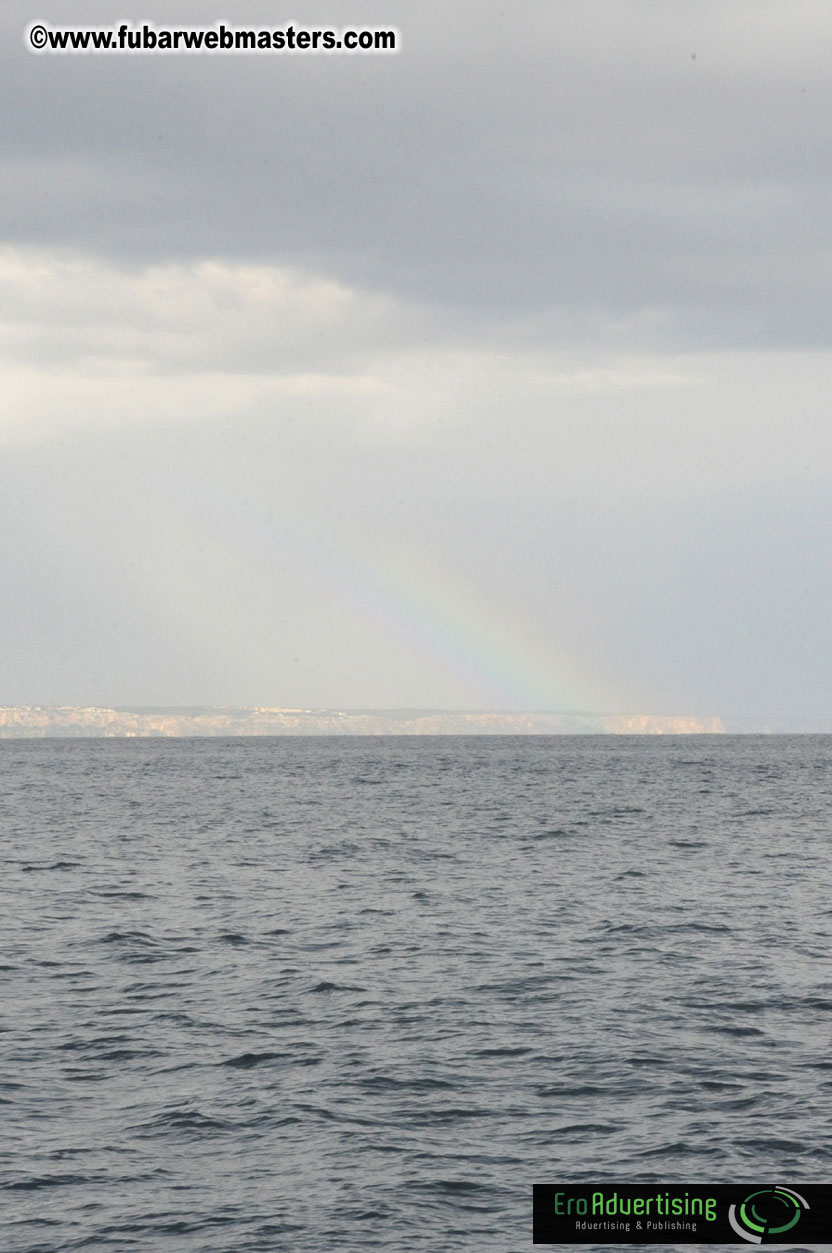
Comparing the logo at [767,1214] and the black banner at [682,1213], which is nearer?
the black banner at [682,1213]

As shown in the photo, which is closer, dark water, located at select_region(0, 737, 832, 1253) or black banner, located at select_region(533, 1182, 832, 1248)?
black banner, located at select_region(533, 1182, 832, 1248)

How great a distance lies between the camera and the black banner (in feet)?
58.6

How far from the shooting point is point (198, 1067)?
83.6 ft

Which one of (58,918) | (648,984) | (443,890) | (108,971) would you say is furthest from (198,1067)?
(443,890)

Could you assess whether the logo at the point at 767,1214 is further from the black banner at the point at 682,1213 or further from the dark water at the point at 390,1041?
the dark water at the point at 390,1041

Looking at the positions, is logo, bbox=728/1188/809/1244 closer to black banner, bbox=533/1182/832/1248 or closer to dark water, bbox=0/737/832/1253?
black banner, bbox=533/1182/832/1248

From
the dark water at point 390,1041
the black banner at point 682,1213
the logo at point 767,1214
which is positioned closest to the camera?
the black banner at point 682,1213

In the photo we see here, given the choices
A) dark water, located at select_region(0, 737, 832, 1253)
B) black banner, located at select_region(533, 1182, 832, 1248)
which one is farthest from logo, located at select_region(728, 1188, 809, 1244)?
dark water, located at select_region(0, 737, 832, 1253)

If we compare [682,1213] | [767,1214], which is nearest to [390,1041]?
[682,1213]

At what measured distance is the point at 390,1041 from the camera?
2741cm

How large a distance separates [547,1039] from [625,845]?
44023 millimetres

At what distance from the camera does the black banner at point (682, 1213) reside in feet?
58.6

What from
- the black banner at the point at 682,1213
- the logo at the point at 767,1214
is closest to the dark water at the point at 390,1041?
the black banner at the point at 682,1213

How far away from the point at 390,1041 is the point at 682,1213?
10.0 meters
